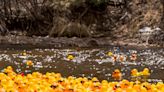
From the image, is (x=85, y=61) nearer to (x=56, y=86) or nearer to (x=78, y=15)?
(x=56, y=86)

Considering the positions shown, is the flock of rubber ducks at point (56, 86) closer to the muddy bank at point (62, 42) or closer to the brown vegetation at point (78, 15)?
the muddy bank at point (62, 42)

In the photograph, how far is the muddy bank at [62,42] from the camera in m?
21.8

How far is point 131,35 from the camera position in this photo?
25.0m

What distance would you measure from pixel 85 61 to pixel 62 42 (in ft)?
22.4

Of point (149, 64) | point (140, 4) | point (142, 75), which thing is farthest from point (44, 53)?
point (140, 4)

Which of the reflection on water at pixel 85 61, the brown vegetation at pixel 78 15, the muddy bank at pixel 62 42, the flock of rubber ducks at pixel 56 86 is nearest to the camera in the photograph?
the flock of rubber ducks at pixel 56 86

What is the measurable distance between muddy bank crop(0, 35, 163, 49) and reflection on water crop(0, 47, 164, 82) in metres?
1.64

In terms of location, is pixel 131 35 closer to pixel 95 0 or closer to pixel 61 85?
pixel 95 0

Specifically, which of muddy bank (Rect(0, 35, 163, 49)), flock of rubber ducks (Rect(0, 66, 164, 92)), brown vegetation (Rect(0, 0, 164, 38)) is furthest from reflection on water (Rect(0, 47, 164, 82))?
brown vegetation (Rect(0, 0, 164, 38))

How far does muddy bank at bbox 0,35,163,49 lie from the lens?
21.8 meters

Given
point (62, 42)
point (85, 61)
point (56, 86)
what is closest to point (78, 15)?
point (62, 42)

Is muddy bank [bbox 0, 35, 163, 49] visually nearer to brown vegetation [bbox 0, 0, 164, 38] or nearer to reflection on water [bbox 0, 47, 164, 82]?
reflection on water [bbox 0, 47, 164, 82]

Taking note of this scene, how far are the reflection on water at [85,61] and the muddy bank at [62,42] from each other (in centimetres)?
164

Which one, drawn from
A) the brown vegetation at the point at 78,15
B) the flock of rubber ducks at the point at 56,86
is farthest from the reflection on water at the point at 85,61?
the brown vegetation at the point at 78,15
